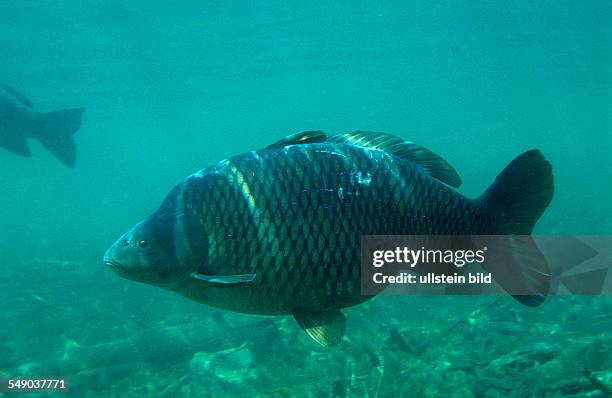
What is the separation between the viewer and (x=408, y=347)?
6.12 m

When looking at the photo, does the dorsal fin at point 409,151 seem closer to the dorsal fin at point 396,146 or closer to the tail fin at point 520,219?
the dorsal fin at point 396,146

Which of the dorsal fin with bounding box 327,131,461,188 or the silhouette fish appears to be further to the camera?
the silhouette fish

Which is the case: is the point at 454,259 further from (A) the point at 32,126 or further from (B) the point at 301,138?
(A) the point at 32,126

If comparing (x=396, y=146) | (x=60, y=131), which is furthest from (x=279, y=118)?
(x=396, y=146)

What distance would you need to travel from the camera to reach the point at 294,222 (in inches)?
74.5

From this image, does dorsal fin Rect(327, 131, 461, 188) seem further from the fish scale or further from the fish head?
the fish head

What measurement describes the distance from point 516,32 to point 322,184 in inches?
1280

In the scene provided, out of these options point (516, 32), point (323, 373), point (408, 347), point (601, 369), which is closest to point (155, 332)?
point (323, 373)

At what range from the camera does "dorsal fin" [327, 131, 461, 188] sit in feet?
6.91

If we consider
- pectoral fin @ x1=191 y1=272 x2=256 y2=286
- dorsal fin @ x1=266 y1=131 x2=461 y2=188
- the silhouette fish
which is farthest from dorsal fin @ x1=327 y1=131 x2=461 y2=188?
the silhouette fish

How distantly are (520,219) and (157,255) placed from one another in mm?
1507

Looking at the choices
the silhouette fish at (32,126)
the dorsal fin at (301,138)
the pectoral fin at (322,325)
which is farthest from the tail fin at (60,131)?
the pectoral fin at (322,325)

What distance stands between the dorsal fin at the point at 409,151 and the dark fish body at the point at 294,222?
0.02 m

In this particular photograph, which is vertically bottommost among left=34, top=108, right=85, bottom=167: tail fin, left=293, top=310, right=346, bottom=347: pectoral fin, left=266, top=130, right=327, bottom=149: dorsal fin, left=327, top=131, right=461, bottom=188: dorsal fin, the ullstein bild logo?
left=293, top=310, right=346, bottom=347: pectoral fin
